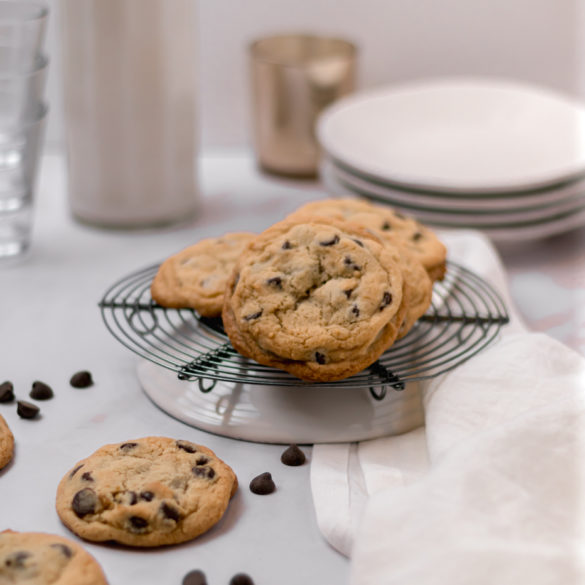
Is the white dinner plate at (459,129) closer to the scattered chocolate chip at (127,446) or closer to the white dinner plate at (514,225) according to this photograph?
the white dinner plate at (514,225)

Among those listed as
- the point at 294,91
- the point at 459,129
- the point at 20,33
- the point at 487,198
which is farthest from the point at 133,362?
the point at 459,129

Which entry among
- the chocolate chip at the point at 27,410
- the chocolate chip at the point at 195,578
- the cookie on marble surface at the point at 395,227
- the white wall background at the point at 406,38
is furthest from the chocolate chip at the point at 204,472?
the white wall background at the point at 406,38

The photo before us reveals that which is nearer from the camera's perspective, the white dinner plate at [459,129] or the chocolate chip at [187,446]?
the chocolate chip at [187,446]

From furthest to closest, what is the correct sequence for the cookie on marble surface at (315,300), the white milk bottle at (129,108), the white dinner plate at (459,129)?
the white dinner plate at (459,129), the white milk bottle at (129,108), the cookie on marble surface at (315,300)

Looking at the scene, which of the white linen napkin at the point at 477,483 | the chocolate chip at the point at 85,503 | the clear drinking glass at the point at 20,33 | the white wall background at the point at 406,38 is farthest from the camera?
the white wall background at the point at 406,38

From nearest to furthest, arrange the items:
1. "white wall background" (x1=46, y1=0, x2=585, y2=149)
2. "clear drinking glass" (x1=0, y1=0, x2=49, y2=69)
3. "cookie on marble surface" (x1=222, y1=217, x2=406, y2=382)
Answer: "cookie on marble surface" (x1=222, y1=217, x2=406, y2=382)
"clear drinking glass" (x1=0, y1=0, x2=49, y2=69)
"white wall background" (x1=46, y1=0, x2=585, y2=149)

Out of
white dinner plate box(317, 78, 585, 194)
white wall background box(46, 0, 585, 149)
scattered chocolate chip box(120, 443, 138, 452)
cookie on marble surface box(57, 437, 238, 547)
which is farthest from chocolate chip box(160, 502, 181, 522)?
white wall background box(46, 0, 585, 149)

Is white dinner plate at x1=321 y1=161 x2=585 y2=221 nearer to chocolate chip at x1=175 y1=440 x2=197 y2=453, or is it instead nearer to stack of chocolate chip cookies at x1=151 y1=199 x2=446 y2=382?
stack of chocolate chip cookies at x1=151 y1=199 x2=446 y2=382
